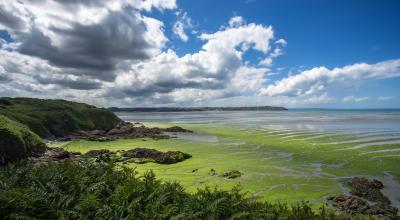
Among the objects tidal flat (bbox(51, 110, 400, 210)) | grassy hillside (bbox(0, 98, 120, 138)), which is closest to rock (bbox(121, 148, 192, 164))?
tidal flat (bbox(51, 110, 400, 210))

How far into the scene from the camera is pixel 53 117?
181 feet

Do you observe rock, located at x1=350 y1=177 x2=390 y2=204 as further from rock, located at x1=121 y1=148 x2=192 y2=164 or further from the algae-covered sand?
rock, located at x1=121 y1=148 x2=192 y2=164

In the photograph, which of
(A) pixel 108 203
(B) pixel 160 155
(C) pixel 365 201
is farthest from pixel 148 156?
(A) pixel 108 203

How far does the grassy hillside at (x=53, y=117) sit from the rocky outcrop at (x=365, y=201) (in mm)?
44766

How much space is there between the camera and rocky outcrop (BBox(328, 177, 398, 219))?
1468 centimetres

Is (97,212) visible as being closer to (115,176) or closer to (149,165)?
(115,176)

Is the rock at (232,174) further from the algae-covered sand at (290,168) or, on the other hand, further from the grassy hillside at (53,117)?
the grassy hillside at (53,117)

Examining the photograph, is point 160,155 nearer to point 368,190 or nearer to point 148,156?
point 148,156

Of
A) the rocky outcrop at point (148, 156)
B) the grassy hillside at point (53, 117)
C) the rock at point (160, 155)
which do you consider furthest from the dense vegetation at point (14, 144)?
the grassy hillside at point (53, 117)

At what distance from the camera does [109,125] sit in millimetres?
71875

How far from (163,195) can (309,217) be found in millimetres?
4427

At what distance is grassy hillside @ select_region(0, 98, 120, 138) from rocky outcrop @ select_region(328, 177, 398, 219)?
44766 mm

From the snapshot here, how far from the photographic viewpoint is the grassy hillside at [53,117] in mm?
47188

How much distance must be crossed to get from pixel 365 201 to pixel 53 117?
180 feet
